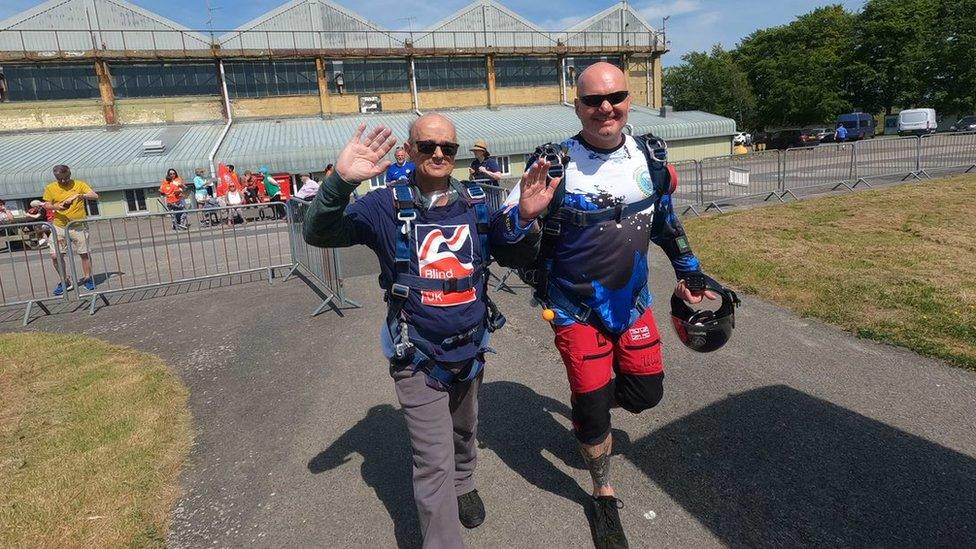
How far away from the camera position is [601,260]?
2926 mm

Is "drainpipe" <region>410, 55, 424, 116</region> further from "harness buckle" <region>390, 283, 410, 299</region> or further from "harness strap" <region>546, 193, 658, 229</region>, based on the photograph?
"harness buckle" <region>390, 283, 410, 299</region>

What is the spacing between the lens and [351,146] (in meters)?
2.47

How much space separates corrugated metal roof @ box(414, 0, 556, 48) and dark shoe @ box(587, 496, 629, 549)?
1406 inches

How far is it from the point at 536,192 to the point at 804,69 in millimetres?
69045

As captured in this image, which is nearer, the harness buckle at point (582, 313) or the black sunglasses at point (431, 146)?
the black sunglasses at point (431, 146)

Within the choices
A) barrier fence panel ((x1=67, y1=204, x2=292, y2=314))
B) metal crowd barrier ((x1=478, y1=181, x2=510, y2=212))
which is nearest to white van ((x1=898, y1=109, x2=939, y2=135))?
metal crowd barrier ((x1=478, y1=181, x2=510, y2=212))

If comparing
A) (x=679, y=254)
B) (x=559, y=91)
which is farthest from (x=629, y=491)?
(x=559, y=91)

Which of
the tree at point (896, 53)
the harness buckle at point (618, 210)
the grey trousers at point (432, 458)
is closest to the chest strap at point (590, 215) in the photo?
the harness buckle at point (618, 210)

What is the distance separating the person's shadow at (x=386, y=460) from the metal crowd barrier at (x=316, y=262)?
2819mm

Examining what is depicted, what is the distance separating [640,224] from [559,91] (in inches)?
1428

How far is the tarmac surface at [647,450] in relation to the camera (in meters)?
2.98

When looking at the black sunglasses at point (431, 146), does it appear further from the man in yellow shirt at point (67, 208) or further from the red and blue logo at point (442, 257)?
the man in yellow shirt at point (67, 208)

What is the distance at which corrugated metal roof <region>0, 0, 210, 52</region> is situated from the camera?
97.5 feet

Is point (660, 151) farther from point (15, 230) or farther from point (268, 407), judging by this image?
point (15, 230)
